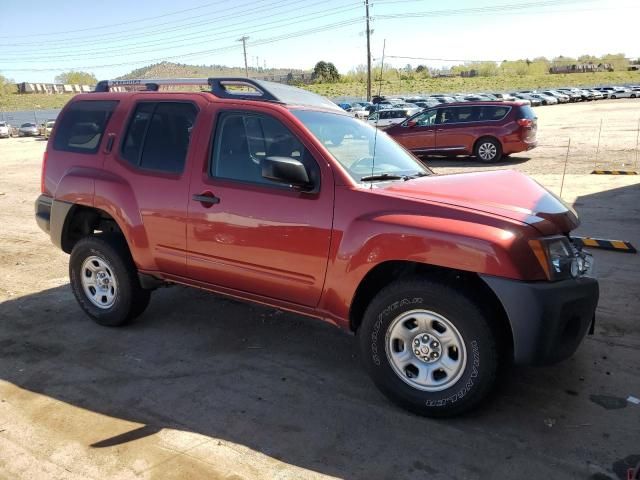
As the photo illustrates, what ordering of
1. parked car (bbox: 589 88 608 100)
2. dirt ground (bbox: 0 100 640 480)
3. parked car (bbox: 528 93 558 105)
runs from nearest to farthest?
dirt ground (bbox: 0 100 640 480) → parked car (bbox: 528 93 558 105) → parked car (bbox: 589 88 608 100)

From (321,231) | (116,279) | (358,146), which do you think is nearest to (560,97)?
(358,146)

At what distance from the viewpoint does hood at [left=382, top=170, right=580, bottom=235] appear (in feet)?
10.9

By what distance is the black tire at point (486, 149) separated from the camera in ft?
53.3

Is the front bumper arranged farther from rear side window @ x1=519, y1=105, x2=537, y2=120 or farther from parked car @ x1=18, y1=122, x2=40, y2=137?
parked car @ x1=18, y1=122, x2=40, y2=137

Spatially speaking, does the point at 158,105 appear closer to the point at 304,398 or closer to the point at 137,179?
the point at 137,179

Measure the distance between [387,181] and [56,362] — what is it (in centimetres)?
283

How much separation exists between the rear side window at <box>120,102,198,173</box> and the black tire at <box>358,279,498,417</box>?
6.31 feet

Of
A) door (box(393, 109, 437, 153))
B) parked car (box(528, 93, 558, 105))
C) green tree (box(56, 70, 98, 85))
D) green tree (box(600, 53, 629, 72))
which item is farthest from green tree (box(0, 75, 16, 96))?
green tree (box(600, 53, 629, 72))

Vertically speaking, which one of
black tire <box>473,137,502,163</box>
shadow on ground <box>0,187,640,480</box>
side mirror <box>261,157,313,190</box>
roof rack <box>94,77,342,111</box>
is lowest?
black tire <box>473,137,502,163</box>

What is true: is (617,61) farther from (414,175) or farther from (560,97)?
(414,175)

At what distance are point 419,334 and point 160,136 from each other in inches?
101

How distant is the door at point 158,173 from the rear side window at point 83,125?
0.30 metres

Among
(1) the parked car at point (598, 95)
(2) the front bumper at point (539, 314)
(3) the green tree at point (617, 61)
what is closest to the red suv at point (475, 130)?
(2) the front bumper at point (539, 314)

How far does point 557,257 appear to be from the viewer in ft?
10.6
